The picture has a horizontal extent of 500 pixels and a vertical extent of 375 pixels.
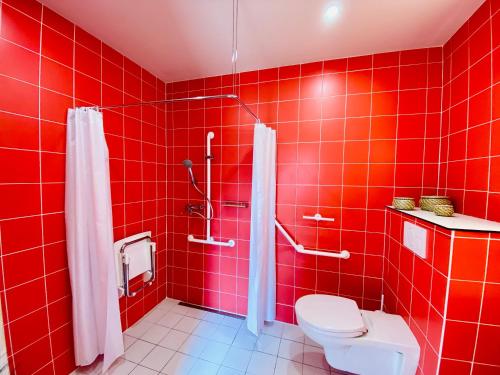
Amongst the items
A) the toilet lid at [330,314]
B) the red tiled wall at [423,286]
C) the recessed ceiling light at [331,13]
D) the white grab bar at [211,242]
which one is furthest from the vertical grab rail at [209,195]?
the red tiled wall at [423,286]

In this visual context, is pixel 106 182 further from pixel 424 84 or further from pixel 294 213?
pixel 424 84

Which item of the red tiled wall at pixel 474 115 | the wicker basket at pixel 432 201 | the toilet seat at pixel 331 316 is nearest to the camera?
the red tiled wall at pixel 474 115

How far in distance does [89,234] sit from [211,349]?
1233 millimetres

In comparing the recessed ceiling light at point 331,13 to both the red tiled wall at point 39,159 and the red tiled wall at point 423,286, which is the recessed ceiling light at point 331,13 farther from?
the red tiled wall at point 39,159

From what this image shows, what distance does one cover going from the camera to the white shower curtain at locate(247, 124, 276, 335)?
4.90ft

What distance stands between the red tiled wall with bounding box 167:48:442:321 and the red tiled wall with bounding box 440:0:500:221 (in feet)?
0.36

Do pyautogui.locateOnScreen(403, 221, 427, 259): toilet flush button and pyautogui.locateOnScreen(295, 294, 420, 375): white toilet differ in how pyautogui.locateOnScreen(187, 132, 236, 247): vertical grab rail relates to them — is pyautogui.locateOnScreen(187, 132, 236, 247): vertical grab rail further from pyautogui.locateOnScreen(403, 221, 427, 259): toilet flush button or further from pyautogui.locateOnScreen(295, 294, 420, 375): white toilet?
pyautogui.locateOnScreen(403, 221, 427, 259): toilet flush button

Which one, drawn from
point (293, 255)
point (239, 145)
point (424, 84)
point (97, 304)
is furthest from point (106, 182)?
point (424, 84)

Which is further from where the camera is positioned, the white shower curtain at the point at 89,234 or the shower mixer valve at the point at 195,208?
the shower mixer valve at the point at 195,208

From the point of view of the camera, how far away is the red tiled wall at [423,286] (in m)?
0.93

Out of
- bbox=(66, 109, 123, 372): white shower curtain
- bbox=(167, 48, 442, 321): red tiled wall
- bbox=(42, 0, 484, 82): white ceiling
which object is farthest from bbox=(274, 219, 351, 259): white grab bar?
bbox=(42, 0, 484, 82): white ceiling

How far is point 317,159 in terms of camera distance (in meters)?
1.70

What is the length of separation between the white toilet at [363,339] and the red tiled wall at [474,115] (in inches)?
31.7

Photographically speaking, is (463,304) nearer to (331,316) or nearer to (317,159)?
(331,316)
